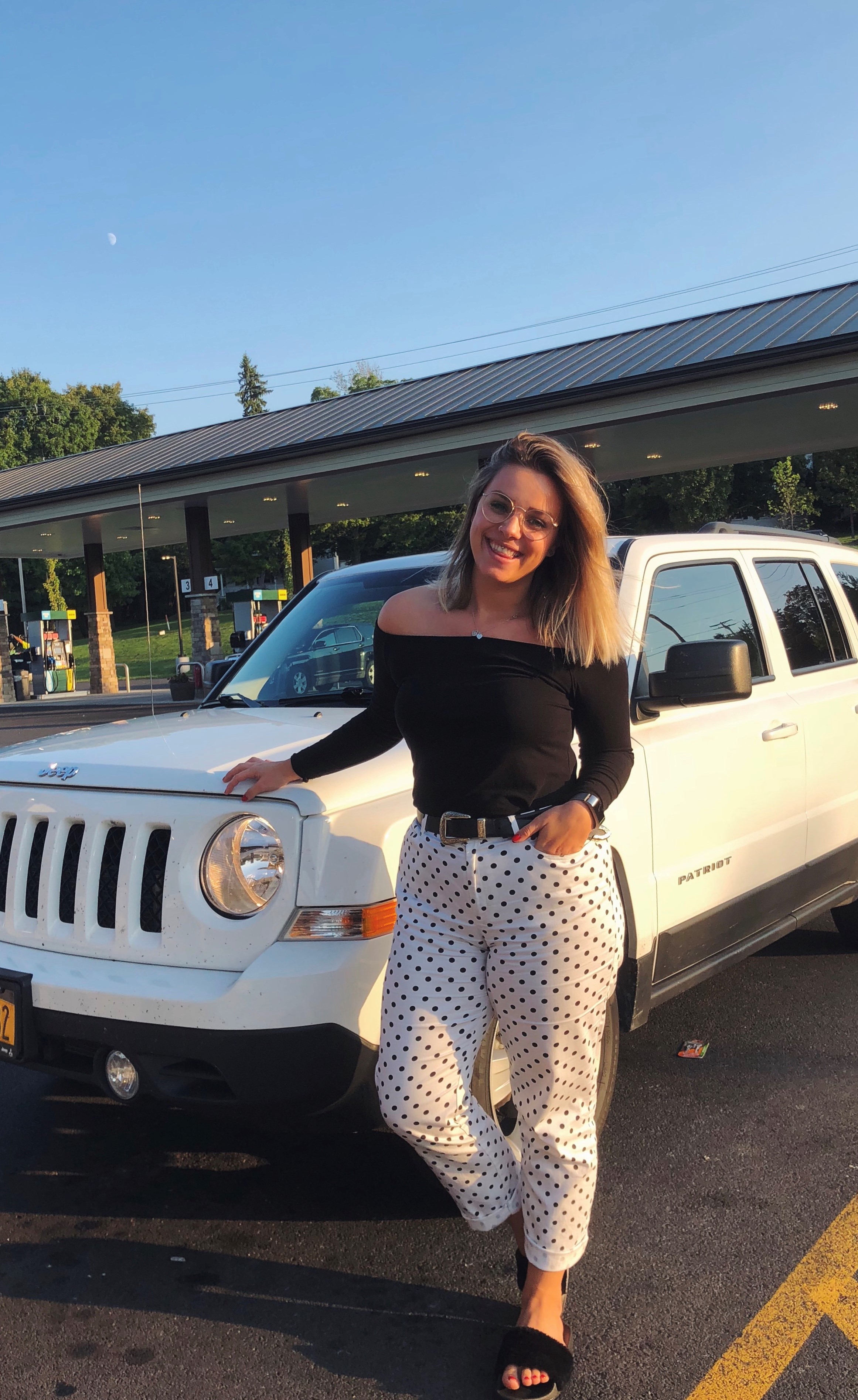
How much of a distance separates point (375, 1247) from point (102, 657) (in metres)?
31.9

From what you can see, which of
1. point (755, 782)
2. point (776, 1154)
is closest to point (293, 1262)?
point (776, 1154)

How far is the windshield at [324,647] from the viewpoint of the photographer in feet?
13.5

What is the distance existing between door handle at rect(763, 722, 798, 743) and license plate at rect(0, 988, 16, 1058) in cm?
261

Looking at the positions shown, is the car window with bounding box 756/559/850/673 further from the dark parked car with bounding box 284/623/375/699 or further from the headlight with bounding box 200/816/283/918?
the headlight with bounding box 200/816/283/918

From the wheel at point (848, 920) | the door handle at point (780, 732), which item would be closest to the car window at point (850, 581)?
the door handle at point (780, 732)

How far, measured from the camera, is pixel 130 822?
2.88 metres

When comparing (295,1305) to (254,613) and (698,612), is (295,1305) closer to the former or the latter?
(698,612)

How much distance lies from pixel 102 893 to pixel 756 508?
6204cm

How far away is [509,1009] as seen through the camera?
7.82 ft

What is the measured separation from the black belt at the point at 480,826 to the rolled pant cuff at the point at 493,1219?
2.93 ft

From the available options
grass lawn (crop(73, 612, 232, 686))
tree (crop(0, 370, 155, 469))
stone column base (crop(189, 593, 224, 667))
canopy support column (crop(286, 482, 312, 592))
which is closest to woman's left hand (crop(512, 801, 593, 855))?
stone column base (crop(189, 593, 224, 667))

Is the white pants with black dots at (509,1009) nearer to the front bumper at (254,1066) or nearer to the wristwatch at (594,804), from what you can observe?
the wristwatch at (594,804)

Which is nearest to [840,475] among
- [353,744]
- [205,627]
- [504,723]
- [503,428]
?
[503,428]

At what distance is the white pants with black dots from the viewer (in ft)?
7.54
